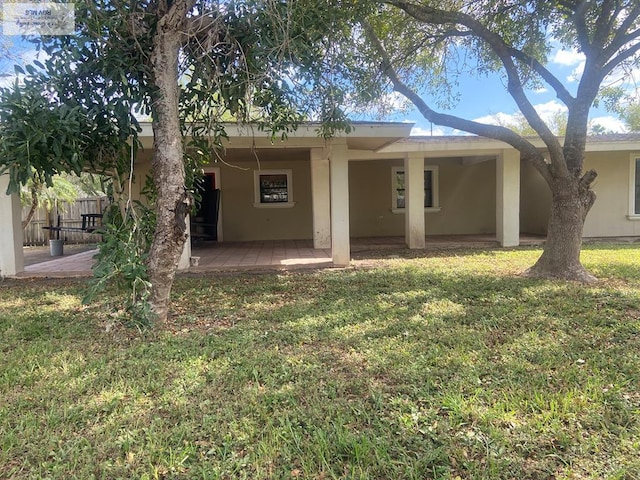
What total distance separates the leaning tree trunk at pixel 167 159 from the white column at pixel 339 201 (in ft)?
12.1

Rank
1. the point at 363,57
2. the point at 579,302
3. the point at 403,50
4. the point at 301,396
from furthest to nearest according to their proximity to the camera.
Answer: the point at 403,50 → the point at 363,57 → the point at 579,302 → the point at 301,396

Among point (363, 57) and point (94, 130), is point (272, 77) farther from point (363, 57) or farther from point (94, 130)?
point (363, 57)

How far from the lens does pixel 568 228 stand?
5.91 meters

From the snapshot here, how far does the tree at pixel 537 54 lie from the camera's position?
582 centimetres

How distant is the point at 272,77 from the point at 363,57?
2866 mm

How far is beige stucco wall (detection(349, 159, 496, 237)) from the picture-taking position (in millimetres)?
12508

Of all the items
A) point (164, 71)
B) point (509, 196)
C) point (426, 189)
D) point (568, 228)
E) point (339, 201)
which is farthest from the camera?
point (426, 189)

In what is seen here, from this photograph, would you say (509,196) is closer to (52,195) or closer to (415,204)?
(415,204)

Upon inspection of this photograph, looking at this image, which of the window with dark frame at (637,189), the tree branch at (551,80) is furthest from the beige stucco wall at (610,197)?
the tree branch at (551,80)

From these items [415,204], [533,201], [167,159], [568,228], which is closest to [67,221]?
[415,204]

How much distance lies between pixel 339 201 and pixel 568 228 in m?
3.61

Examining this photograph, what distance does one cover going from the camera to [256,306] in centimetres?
501

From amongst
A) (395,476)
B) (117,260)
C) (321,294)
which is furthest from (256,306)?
(395,476)

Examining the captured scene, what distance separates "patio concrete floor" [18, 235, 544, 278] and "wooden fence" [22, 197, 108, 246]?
1374 millimetres
